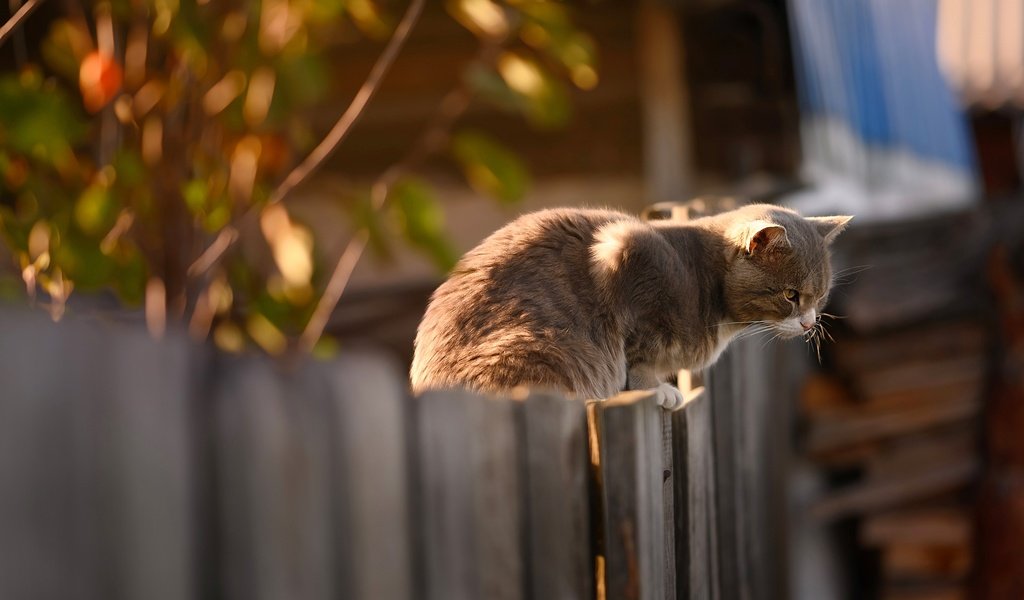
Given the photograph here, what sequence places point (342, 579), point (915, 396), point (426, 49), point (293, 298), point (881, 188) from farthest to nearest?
1. point (881, 188)
2. point (426, 49)
3. point (915, 396)
4. point (293, 298)
5. point (342, 579)

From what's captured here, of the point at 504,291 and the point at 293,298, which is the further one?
the point at 293,298

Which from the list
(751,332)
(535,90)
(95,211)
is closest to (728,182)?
(535,90)

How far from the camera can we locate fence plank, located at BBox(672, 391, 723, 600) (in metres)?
1.99

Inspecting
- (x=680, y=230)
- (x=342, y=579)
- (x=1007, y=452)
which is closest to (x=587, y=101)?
(x=1007, y=452)

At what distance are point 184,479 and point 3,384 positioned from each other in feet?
0.72

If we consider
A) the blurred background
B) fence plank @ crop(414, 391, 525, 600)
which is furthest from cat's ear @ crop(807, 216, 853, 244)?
fence plank @ crop(414, 391, 525, 600)

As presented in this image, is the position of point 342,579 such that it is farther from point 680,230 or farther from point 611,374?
point 680,230

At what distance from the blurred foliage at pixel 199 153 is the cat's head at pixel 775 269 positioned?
81cm

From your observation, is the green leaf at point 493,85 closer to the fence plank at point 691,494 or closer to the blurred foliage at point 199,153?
the blurred foliage at point 199,153

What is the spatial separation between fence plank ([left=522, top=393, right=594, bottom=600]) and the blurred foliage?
1365 mm

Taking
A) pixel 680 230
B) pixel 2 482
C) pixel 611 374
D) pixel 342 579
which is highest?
pixel 680 230

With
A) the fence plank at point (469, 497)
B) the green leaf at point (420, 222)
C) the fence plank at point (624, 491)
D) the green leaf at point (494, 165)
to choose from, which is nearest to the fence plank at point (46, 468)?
the fence plank at point (469, 497)

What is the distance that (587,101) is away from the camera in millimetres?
6621

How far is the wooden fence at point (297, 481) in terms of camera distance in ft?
3.50
